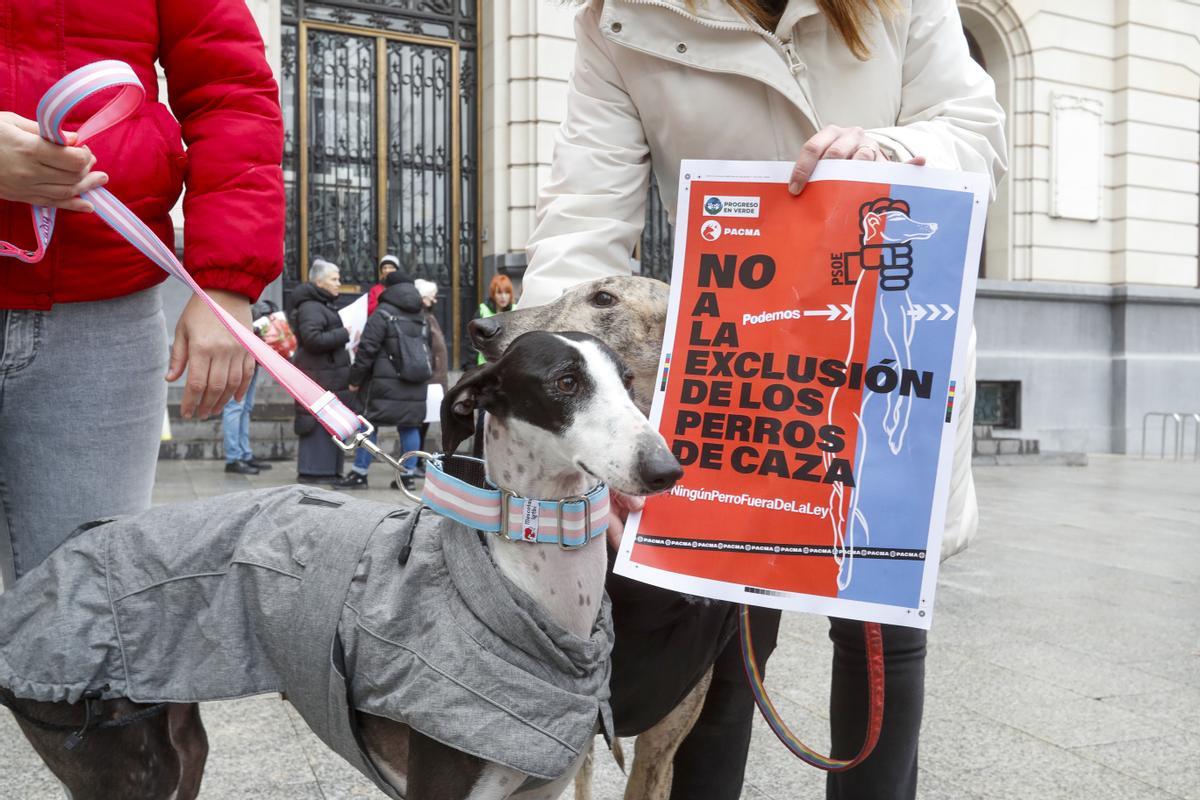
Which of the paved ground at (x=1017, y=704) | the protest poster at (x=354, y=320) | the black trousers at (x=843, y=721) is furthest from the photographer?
the protest poster at (x=354, y=320)

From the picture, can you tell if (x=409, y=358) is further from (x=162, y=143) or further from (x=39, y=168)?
(x=39, y=168)

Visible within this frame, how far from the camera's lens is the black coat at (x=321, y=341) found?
28.4 ft

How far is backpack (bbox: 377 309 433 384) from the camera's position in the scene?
8688mm

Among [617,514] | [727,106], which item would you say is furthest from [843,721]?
[727,106]

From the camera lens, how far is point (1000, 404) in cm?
1512

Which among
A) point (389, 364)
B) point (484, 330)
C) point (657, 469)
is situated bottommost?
point (657, 469)

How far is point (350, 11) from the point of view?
→ 12602 millimetres

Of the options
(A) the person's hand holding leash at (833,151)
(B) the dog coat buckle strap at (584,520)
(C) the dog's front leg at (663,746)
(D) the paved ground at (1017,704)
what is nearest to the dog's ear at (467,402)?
(B) the dog coat buckle strap at (584,520)

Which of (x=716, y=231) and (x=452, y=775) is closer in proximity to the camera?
(x=452, y=775)

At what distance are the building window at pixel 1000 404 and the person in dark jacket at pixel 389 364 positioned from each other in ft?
30.7

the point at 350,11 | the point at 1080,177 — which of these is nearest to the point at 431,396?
the point at 350,11

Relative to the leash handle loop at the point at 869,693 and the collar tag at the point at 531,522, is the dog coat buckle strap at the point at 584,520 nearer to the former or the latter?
the collar tag at the point at 531,522

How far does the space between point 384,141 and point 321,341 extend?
16.1 ft

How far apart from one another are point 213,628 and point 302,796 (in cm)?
116
